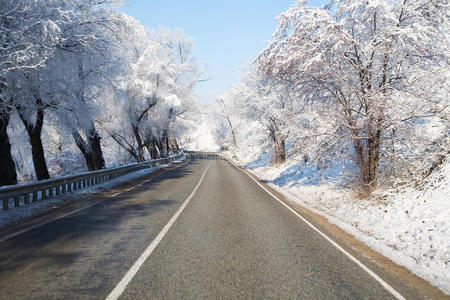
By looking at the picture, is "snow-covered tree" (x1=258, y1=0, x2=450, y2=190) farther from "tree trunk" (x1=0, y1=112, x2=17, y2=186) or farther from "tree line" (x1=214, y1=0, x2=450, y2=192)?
"tree trunk" (x1=0, y1=112, x2=17, y2=186)

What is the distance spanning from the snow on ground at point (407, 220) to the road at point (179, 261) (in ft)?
3.30

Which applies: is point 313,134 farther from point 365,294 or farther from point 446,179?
point 365,294

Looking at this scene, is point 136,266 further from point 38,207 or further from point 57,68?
point 57,68

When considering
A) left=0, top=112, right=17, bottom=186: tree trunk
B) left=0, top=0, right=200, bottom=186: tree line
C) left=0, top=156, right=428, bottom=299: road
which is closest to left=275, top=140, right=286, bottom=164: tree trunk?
left=0, top=0, right=200, bottom=186: tree line

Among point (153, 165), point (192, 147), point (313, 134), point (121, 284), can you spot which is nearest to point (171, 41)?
point (153, 165)

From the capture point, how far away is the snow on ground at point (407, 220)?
5.07 m

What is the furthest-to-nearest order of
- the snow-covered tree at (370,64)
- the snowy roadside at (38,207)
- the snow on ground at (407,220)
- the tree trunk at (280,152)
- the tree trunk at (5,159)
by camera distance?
the tree trunk at (280,152)
the tree trunk at (5,159)
the snow-covered tree at (370,64)
the snowy roadside at (38,207)
the snow on ground at (407,220)

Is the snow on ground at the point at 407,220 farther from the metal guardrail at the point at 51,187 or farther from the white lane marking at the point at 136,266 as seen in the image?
the metal guardrail at the point at 51,187

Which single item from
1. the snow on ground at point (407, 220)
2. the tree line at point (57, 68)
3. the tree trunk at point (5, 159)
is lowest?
the snow on ground at point (407, 220)

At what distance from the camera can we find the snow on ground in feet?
16.6

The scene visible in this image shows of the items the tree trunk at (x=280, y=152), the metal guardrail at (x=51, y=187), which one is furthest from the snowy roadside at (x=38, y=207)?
the tree trunk at (x=280, y=152)

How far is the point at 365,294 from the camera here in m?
3.90

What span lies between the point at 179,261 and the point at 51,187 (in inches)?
314

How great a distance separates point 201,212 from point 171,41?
31.4m
